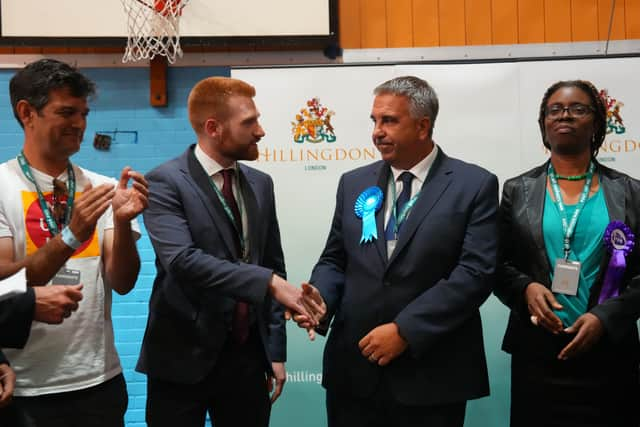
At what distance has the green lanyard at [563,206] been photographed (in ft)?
8.42

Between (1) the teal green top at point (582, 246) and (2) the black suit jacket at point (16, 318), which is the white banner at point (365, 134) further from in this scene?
(2) the black suit jacket at point (16, 318)

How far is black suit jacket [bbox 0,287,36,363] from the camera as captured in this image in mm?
1954

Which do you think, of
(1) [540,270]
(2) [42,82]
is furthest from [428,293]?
(2) [42,82]

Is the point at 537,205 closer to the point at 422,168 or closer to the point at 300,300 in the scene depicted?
the point at 422,168

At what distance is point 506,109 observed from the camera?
4.23m

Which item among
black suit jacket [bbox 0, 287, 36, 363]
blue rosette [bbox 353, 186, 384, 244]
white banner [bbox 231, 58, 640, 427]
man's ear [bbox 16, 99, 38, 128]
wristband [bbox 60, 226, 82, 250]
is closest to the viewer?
black suit jacket [bbox 0, 287, 36, 363]

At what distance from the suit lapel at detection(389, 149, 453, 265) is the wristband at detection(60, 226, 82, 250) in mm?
1109

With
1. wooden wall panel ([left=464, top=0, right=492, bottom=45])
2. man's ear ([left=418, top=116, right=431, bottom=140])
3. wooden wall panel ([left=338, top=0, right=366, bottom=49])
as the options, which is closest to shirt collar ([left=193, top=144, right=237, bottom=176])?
man's ear ([left=418, top=116, right=431, bottom=140])

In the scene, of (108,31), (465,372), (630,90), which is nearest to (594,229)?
(465,372)

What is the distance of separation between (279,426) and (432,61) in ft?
9.13

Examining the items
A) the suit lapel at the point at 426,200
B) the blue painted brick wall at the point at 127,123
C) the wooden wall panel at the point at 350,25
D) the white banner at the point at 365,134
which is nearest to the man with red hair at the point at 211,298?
the suit lapel at the point at 426,200

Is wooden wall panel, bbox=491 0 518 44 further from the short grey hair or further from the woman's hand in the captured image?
the woman's hand

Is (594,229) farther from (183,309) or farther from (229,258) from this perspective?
(183,309)

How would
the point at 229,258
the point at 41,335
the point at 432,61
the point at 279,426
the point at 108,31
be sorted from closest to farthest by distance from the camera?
the point at 41,335
the point at 229,258
the point at 279,426
the point at 108,31
the point at 432,61
